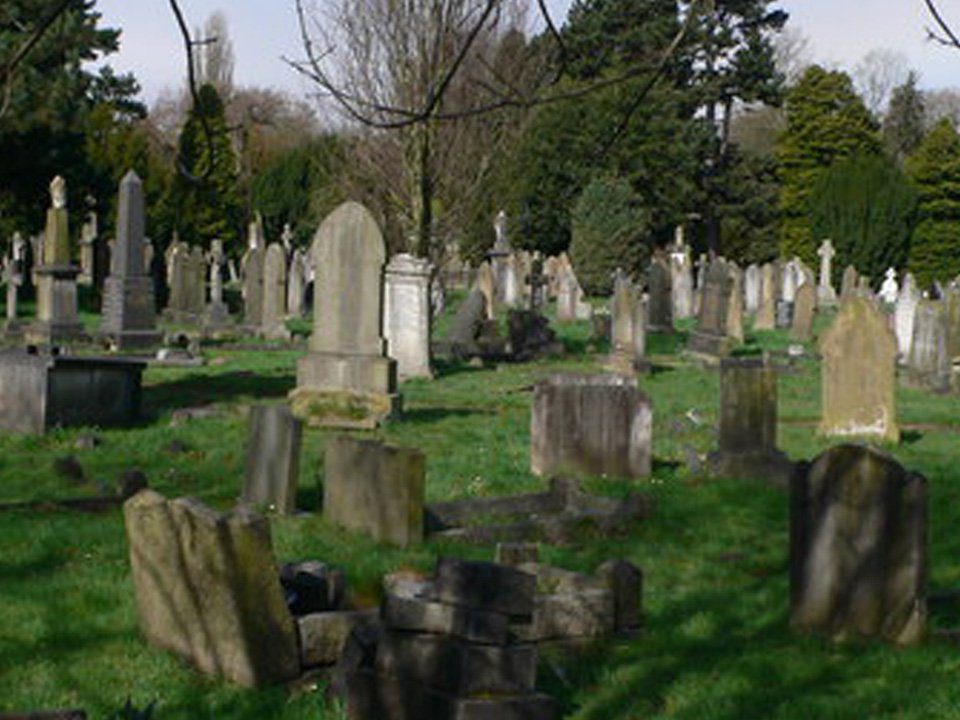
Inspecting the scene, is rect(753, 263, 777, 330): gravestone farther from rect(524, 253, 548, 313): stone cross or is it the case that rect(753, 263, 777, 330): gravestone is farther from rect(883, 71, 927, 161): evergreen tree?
rect(883, 71, 927, 161): evergreen tree

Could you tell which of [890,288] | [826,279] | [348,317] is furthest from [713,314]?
[890,288]

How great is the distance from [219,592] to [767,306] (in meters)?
30.5

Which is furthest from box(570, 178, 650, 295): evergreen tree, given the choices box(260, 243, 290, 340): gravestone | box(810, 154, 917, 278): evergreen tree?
box(260, 243, 290, 340): gravestone

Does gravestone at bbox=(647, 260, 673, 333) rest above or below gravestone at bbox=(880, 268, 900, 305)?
below

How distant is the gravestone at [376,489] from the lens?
31.6 feet

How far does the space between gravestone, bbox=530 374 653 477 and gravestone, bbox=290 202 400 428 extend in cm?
410

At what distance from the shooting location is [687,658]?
748 cm

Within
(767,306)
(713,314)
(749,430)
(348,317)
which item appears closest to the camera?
(749,430)

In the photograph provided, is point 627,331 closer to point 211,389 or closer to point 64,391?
point 211,389

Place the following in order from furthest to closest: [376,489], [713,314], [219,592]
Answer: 1. [713,314]
2. [376,489]
3. [219,592]

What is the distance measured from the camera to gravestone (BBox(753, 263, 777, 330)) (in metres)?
36.1

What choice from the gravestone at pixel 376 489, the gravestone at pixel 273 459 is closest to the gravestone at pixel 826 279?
the gravestone at pixel 273 459

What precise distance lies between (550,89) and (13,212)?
41935 millimetres

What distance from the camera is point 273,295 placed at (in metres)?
29.1
